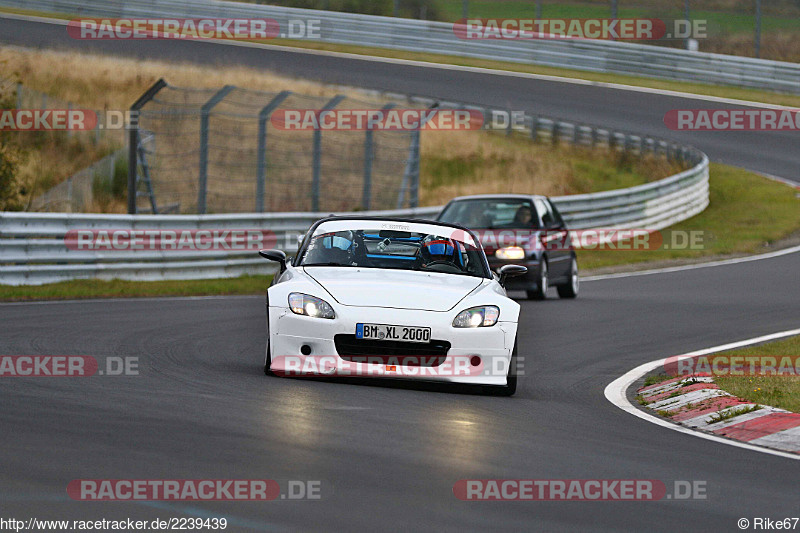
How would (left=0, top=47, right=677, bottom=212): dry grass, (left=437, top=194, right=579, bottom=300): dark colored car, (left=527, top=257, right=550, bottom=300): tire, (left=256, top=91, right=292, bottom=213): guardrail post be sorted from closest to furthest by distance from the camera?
(left=437, top=194, right=579, bottom=300): dark colored car → (left=527, top=257, right=550, bottom=300): tire → (left=256, top=91, right=292, bottom=213): guardrail post → (left=0, top=47, right=677, bottom=212): dry grass

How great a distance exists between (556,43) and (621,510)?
38.4 metres

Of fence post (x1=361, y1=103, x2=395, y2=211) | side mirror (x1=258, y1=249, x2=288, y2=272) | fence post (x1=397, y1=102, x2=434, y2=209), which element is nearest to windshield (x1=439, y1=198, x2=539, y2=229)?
fence post (x1=361, y1=103, x2=395, y2=211)

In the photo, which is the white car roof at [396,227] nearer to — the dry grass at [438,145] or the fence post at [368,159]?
the fence post at [368,159]

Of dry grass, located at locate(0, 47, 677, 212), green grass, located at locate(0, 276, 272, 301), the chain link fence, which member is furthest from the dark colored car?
dry grass, located at locate(0, 47, 677, 212)

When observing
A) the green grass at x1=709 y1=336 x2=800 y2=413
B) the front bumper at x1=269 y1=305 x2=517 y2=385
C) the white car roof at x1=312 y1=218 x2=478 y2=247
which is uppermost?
the white car roof at x1=312 y1=218 x2=478 y2=247

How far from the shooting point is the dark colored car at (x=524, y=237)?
58.6 ft

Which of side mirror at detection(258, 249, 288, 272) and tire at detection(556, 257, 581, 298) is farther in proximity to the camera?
tire at detection(556, 257, 581, 298)

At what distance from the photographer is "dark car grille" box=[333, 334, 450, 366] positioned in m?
9.30

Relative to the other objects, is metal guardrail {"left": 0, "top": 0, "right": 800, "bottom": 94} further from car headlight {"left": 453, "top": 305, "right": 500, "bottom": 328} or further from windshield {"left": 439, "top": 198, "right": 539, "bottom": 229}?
car headlight {"left": 453, "top": 305, "right": 500, "bottom": 328}

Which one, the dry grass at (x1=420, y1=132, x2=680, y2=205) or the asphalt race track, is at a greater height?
the asphalt race track

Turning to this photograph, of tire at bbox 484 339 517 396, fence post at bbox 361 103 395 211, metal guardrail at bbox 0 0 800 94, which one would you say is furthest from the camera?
metal guardrail at bbox 0 0 800 94

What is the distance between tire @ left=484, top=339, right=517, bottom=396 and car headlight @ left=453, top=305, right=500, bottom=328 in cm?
25

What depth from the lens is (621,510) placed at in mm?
5824

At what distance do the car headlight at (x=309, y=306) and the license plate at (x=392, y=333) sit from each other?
25 cm
